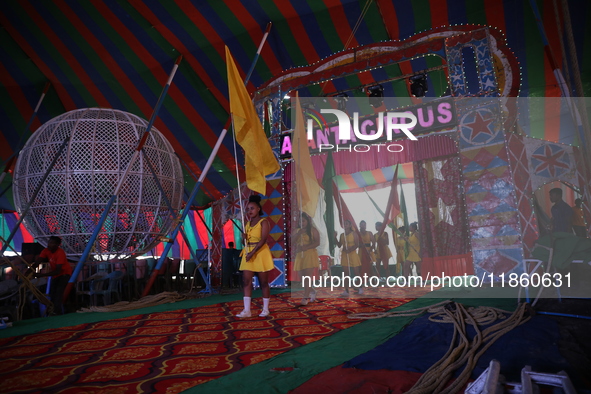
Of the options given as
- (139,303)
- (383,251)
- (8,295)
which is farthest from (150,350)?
(383,251)

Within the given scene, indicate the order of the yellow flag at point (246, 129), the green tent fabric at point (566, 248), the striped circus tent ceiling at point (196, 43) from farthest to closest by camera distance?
the striped circus tent ceiling at point (196, 43) < the yellow flag at point (246, 129) < the green tent fabric at point (566, 248)

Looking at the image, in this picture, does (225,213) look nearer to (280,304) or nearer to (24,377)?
(280,304)

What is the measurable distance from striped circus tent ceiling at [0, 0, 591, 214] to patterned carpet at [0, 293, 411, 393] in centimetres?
424

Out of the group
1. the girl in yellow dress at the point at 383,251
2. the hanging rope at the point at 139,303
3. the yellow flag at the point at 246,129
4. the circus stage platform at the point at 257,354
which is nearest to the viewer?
the circus stage platform at the point at 257,354

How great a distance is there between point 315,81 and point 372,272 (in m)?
4.78

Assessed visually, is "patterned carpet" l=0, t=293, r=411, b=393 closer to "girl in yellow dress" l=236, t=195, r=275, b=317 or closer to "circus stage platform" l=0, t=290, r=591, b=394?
"circus stage platform" l=0, t=290, r=591, b=394

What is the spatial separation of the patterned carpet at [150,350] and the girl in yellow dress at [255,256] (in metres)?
0.25

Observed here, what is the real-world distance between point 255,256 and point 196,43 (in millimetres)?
5500

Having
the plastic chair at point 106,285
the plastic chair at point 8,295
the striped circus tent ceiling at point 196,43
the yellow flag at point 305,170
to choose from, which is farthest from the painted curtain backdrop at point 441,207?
the plastic chair at point 8,295

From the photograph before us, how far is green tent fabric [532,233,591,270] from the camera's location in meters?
3.34

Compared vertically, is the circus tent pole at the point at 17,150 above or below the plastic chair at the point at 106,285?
above

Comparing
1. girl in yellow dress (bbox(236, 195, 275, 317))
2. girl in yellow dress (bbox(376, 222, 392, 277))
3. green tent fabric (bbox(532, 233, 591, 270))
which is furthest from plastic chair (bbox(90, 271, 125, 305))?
green tent fabric (bbox(532, 233, 591, 270))

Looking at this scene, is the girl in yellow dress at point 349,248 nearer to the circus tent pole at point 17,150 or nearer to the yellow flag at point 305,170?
the yellow flag at point 305,170

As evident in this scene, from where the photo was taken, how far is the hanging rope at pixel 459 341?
164cm
